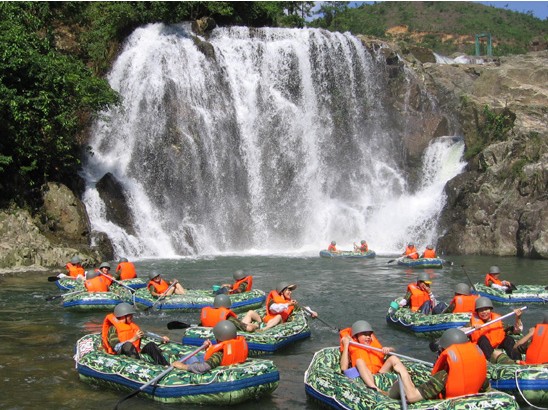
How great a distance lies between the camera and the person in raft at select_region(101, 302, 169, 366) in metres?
11.6

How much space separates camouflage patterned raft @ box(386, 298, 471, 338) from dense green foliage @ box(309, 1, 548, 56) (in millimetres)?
70216

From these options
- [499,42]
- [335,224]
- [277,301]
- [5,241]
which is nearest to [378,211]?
[335,224]

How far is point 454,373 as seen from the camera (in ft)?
29.6

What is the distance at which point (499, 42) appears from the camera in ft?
321

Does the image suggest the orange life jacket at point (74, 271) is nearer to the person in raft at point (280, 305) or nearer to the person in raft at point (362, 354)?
the person in raft at point (280, 305)

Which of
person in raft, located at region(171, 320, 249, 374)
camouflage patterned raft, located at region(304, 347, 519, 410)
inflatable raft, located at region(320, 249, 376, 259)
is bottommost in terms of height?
inflatable raft, located at region(320, 249, 376, 259)

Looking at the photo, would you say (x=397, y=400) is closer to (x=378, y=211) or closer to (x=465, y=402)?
(x=465, y=402)

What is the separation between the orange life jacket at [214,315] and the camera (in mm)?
13320

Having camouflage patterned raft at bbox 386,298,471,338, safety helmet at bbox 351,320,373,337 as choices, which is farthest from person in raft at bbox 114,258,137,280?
safety helmet at bbox 351,320,373,337

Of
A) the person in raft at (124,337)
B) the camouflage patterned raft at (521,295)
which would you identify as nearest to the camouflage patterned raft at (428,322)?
the camouflage patterned raft at (521,295)

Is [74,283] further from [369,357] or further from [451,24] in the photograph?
[451,24]

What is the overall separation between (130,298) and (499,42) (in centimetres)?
9228

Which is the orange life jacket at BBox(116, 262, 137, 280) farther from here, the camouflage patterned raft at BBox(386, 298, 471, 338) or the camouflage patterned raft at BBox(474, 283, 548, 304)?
the camouflage patterned raft at BBox(474, 283, 548, 304)

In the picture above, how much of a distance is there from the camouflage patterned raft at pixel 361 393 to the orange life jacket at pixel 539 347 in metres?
1.95
